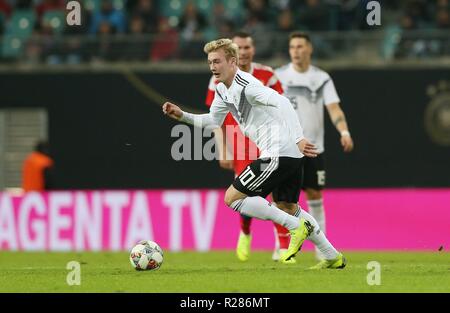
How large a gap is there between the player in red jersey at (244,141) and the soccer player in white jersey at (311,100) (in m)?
0.55

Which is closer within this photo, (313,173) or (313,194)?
(313,173)

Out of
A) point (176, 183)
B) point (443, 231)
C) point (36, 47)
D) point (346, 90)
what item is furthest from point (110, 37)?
point (443, 231)

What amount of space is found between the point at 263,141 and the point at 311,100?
10.9ft

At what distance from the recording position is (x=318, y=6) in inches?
856

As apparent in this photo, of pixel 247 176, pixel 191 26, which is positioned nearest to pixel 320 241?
pixel 247 176

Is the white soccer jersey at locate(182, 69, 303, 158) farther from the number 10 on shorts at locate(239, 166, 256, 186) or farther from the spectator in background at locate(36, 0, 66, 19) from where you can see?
the spectator in background at locate(36, 0, 66, 19)

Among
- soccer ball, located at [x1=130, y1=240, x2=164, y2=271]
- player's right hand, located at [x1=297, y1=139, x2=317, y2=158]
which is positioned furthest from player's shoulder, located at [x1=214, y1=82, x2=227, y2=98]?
soccer ball, located at [x1=130, y1=240, x2=164, y2=271]

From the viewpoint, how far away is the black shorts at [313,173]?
13406mm

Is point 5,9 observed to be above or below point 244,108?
above

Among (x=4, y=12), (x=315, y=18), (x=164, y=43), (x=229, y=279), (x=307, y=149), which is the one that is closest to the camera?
(x=229, y=279)

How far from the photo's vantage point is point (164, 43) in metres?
21.8

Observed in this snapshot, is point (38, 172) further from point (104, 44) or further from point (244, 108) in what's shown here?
point (244, 108)

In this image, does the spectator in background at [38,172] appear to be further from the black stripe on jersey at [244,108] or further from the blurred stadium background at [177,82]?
the black stripe on jersey at [244,108]

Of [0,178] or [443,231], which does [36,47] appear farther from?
[443,231]
